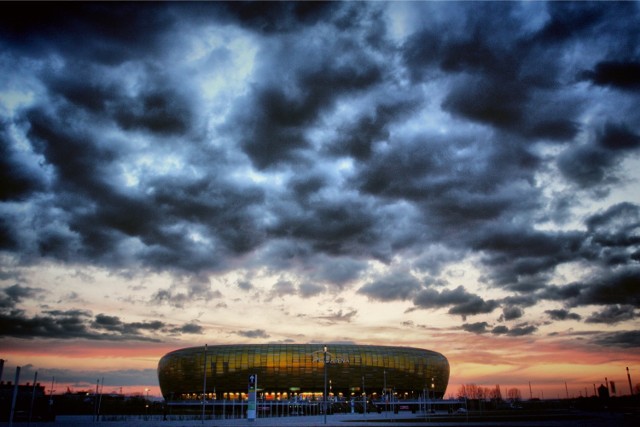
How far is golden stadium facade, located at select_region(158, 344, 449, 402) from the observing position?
14175 centimetres

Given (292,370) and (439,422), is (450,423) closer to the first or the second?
(439,422)

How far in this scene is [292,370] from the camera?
14188 centimetres

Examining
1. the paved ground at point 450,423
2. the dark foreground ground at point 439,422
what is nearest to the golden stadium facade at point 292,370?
the dark foreground ground at point 439,422

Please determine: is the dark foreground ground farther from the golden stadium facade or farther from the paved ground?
the golden stadium facade

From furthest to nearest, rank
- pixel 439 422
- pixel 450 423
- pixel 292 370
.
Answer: pixel 292 370, pixel 439 422, pixel 450 423

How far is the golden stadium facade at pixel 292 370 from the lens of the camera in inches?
5581

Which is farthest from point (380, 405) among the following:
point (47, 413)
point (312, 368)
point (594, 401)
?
point (47, 413)

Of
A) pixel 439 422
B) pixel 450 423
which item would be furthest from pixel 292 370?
pixel 450 423

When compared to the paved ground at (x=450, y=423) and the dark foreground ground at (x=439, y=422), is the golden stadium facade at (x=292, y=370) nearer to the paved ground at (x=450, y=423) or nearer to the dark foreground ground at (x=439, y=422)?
the dark foreground ground at (x=439, y=422)

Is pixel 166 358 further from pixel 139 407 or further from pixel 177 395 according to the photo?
pixel 139 407

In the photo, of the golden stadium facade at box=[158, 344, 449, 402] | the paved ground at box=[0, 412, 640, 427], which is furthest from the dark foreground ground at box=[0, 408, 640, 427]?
the golden stadium facade at box=[158, 344, 449, 402]

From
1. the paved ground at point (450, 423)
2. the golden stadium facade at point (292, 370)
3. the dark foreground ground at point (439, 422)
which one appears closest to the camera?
the paved ground at point (450, 423)

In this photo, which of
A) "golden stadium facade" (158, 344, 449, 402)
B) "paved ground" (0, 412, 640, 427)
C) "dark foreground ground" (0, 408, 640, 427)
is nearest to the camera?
"paved ground" (0, 412, 640, 427)

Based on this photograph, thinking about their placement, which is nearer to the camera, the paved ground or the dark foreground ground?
the paved ground
